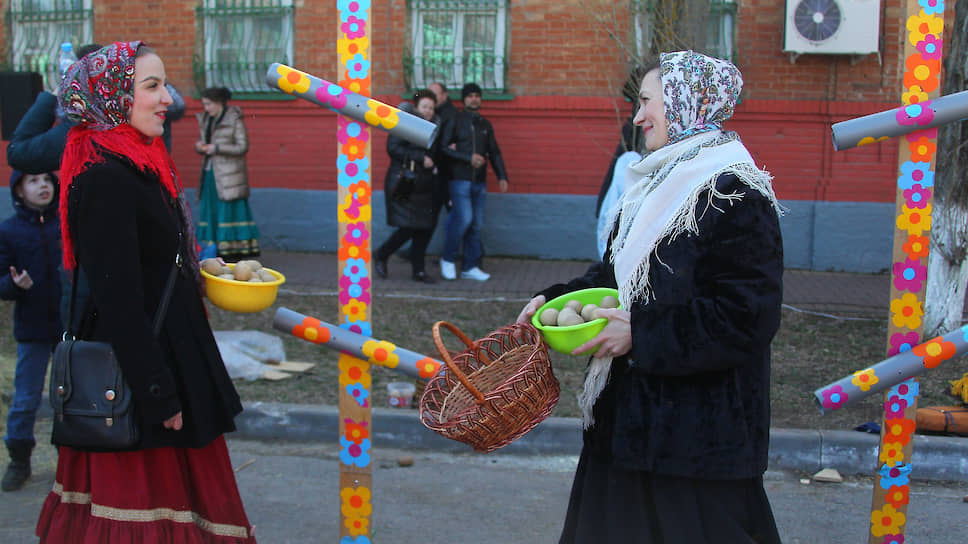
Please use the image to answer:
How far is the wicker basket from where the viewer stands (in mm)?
2533

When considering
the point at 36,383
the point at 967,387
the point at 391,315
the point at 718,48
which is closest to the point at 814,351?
the point at 967,387

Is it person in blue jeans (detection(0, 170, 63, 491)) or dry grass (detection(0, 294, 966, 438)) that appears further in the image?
dry grass (detection(0, 294, 966, 438))

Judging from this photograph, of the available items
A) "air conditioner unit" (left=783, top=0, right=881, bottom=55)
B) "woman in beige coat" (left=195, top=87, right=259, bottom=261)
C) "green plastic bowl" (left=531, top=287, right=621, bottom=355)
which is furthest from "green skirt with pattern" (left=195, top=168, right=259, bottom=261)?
"green plastic bowl" (left=531, top=287, right=621, bottom=355)

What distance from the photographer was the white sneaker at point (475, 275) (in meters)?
9.59

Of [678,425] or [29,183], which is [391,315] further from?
[678,425]

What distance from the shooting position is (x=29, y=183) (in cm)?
457

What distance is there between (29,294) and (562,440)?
9.37ft

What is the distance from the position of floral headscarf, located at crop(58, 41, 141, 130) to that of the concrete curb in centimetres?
281

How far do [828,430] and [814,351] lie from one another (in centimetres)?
184

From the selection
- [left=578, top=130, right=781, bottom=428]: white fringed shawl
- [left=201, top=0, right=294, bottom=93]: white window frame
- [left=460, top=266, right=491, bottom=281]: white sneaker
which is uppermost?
[left=201, top=0, right=294, bottom=93]: white window frame

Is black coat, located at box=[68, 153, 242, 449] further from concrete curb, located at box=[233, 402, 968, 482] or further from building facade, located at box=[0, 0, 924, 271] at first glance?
building facade, located at box=[0, 0, 924, 271]

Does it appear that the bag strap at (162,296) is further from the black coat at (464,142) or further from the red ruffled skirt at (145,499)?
the black coat at (464,142)

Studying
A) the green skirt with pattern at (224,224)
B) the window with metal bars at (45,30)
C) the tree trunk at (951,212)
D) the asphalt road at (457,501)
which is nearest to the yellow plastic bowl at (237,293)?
the asphalt road at (457,501)

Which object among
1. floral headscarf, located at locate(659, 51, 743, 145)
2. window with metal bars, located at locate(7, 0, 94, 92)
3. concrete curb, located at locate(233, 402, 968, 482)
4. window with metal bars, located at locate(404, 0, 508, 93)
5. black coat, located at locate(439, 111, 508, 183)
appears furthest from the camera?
window with metal bars, located at locate(7, 0, 94, 92)
